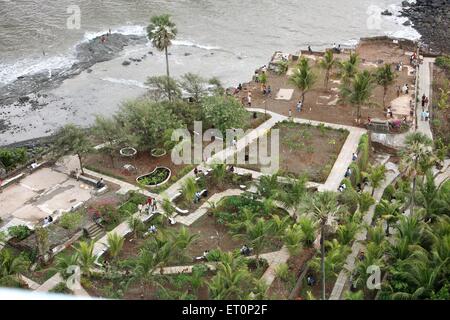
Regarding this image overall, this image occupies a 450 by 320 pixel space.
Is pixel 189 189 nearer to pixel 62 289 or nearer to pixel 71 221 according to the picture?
pixel 71 221

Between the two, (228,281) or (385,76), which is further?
(385,76)

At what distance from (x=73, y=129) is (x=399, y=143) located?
1047 inches

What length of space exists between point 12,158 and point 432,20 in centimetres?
6065

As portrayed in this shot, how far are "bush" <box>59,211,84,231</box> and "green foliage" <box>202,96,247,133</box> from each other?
47.7 feet

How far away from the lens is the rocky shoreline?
70.0 metres

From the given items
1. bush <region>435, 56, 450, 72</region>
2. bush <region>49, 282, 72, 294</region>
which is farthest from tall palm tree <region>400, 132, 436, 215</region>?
bush <region>435, 56, 450, 72</region>

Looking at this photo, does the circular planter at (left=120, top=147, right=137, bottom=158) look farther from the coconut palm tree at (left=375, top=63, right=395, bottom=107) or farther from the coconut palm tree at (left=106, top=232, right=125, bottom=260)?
the coconut palm tree at (left=375, top=63, right=395, bottom=107)

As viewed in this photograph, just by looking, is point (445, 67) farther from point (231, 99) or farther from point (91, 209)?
point (91, 209)

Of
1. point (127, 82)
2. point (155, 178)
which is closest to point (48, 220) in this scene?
point (155, 178)

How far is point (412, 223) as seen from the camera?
1200 inches

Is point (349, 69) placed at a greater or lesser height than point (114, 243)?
greater

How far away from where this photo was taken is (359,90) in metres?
46.5

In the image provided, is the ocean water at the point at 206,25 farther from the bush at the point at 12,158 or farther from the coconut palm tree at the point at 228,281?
the coconut palm tree at the point at 228,281
